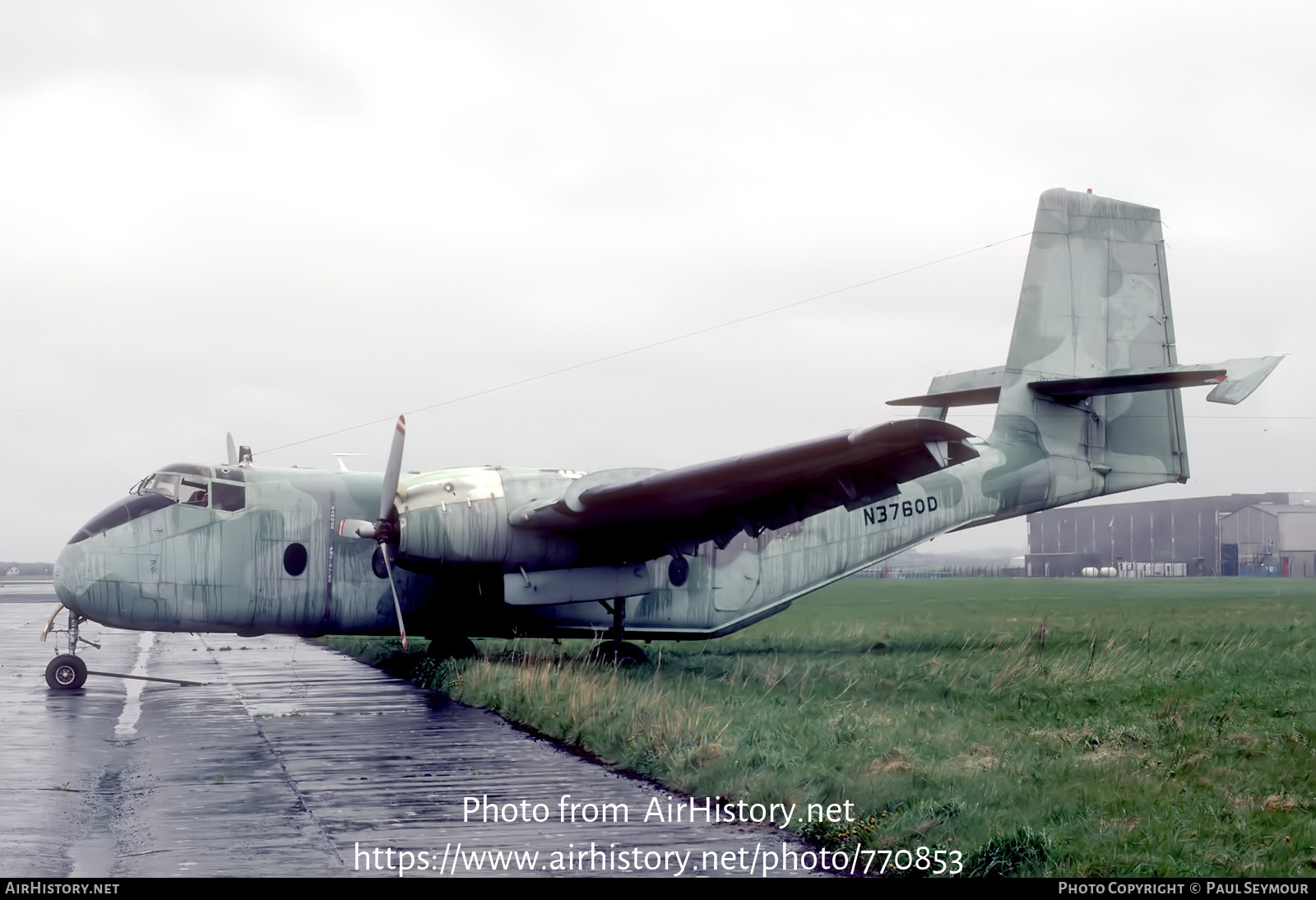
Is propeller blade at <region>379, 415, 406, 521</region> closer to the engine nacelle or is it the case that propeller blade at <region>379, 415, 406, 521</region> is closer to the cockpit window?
the engine nacelle

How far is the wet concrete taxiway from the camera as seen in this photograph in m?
7.15

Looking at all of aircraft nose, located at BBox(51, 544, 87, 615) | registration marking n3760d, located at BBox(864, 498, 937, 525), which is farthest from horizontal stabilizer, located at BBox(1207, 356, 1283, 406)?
aircraft nose, located at BBox(51, 544, 87, 615)

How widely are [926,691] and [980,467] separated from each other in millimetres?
6712

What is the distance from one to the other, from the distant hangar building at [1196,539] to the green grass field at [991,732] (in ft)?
199

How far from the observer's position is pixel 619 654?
63.1ft

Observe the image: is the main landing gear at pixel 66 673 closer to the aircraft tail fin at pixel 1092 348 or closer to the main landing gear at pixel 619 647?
the main landing gear at pixel 619 647

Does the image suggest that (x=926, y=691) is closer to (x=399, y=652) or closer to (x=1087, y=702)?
(x=1087, y=702)

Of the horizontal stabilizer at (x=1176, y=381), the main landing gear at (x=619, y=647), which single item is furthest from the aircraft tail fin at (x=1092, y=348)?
the main landing gear at (x=619, y=647)

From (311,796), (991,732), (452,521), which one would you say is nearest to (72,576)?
(452,521)

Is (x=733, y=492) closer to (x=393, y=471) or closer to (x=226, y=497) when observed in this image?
(x=393, y=471)

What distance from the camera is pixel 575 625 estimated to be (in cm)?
1961

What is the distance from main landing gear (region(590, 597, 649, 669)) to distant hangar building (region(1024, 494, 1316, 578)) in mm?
64489

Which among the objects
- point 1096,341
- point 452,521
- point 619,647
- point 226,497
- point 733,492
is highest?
point 1096,341

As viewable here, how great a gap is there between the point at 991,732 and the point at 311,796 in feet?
21.3
